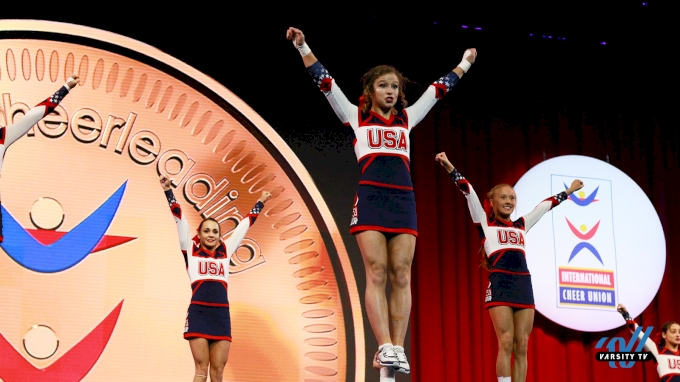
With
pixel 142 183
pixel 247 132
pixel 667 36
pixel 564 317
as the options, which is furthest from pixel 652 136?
pixel 142 183

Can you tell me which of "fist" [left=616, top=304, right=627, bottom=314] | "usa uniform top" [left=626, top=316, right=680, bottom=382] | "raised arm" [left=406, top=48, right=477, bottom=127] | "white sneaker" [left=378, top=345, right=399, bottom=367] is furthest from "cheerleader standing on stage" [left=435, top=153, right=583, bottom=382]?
"usa uniform top" [left=626, top=316, right=680, bottom=382]

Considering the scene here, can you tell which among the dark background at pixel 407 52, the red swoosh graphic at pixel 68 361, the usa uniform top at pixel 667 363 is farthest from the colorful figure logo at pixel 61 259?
the usa uniform top at pixel 667 363

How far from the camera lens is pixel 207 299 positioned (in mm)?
5359

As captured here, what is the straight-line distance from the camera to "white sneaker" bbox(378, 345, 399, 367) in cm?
368

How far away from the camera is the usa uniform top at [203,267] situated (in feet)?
17.6

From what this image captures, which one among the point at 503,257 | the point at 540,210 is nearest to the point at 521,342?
the point at 503,257

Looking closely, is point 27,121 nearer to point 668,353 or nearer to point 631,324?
point 631,324

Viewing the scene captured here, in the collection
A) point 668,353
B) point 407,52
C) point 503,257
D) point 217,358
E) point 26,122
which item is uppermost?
point 407,52

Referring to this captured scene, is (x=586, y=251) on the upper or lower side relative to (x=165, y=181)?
upper

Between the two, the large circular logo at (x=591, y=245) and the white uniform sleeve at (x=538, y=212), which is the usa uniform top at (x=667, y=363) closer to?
the large circular logo at (x=591, y=245)

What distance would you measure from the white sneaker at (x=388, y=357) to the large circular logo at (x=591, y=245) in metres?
3.94

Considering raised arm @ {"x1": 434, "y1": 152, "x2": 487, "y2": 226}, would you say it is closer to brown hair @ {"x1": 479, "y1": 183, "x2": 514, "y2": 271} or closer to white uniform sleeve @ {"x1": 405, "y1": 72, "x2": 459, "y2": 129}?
A: brown hair @ {"x1": 479, "y1": 183, "x2": 514, "y2": 271}

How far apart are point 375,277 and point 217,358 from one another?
1837 millimetres

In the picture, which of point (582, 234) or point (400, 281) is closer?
point (400, 281)
